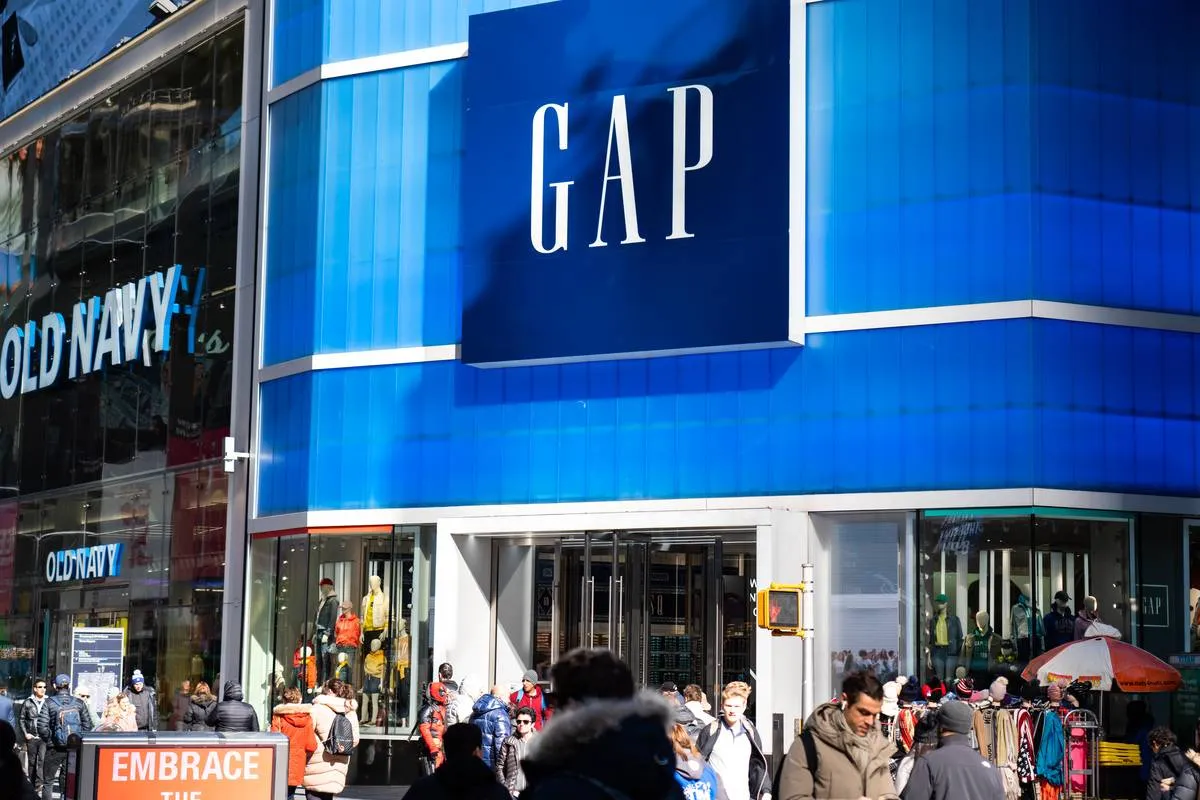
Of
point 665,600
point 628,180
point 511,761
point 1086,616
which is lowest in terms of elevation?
point 511,761

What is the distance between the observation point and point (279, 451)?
3173cm

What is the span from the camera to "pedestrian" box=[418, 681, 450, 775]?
75.0 feet

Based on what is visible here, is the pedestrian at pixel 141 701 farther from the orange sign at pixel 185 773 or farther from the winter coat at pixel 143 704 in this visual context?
the orange sign at pixel 185 773

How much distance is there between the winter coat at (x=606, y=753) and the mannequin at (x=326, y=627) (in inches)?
994

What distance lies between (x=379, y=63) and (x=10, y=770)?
22326 mm

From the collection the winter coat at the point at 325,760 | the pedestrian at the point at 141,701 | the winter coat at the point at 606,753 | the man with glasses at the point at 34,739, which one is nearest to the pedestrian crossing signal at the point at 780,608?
the winter coat at the point at 325,760

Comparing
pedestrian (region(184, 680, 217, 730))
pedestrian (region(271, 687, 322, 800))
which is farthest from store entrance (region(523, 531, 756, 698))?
pedestrian (region(271, 687, 322, 800))

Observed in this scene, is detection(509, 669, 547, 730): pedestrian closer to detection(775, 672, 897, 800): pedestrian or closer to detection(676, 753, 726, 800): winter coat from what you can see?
detection(676, 753, 726, 800): winter coat

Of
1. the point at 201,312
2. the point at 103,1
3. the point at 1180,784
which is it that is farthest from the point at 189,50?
the point at 1180,784

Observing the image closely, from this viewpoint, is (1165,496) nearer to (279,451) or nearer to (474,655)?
(474,655)

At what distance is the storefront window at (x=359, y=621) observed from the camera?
96.3 feet

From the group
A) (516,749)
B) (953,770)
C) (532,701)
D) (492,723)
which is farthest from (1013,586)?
(953,770)

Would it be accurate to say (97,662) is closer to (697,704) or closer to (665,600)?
(665,600)

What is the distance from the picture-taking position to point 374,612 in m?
29.8
